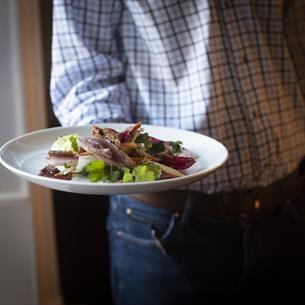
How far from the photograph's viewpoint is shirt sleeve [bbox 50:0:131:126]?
768 mm

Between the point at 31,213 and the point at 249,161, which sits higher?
the point at 249,161

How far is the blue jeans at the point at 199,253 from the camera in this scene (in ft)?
2.68

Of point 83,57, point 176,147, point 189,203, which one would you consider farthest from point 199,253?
point 83,57

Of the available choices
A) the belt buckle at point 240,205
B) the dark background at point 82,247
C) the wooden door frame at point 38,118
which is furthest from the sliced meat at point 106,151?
the dark background at point 82,247

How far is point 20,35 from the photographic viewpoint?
0.98 metres

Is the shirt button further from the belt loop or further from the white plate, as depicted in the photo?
the white plate

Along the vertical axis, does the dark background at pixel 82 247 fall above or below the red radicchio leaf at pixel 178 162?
below

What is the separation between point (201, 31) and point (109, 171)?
0.37m

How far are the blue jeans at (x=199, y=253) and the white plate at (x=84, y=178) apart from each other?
8.3 inches

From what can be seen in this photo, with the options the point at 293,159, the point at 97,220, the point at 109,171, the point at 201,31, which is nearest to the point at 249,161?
the point at 293,159

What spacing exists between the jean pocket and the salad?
9.0 inches

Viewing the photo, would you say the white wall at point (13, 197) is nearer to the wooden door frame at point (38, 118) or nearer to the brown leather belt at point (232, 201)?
the wooden door frame at point (38, 118)

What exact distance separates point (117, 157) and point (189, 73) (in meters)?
0.29

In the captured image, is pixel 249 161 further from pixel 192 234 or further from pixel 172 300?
pixel 172 300
